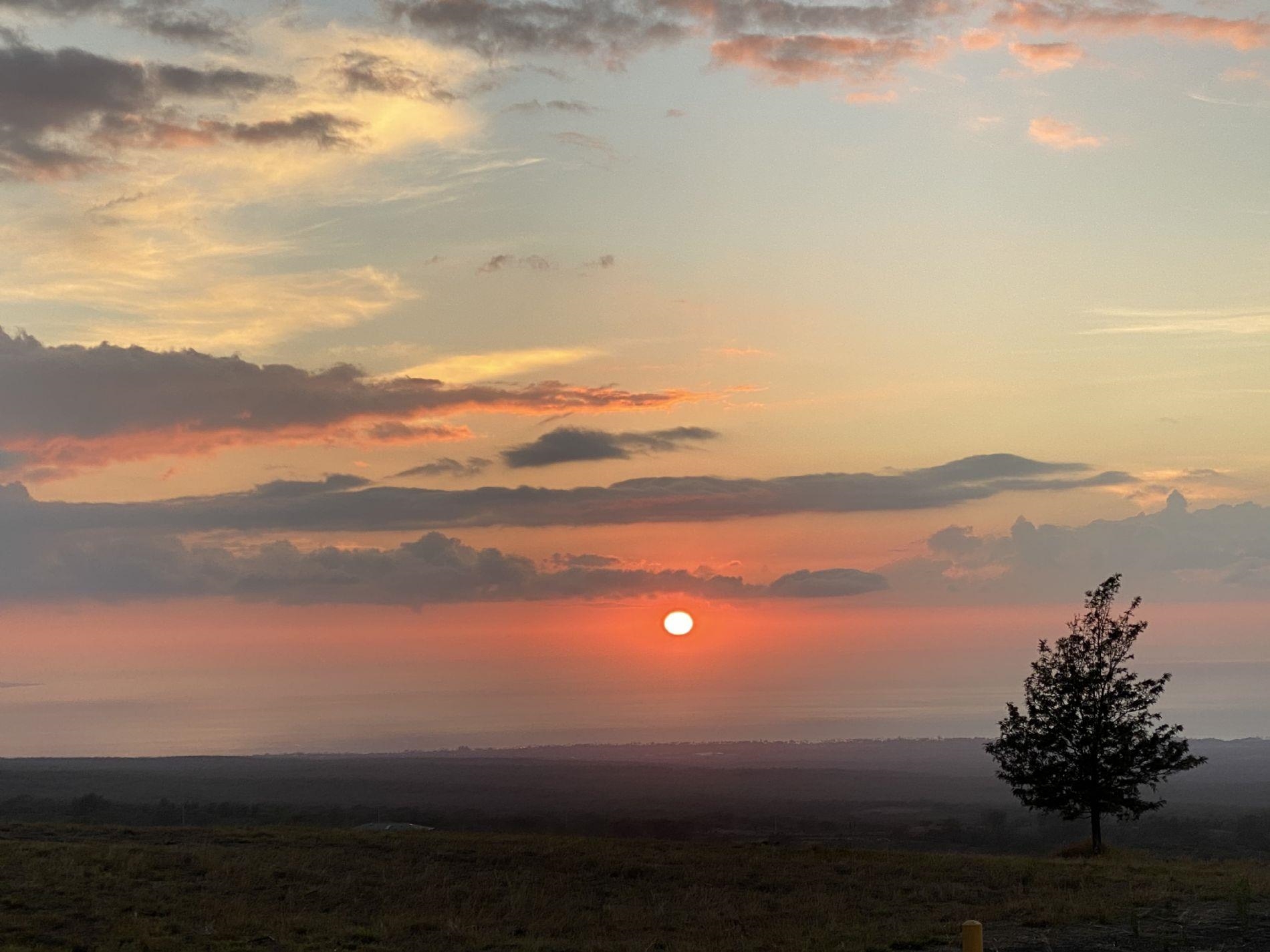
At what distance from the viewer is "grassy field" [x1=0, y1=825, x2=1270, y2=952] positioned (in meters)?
25.0

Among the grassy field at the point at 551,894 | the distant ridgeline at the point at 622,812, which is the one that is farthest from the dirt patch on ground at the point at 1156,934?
the distant ridgeline at the point at 622,812

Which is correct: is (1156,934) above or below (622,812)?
above

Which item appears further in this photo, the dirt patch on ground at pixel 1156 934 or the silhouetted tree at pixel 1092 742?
the silhouetted tree at pixel 1092 742

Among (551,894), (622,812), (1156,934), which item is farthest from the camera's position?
(622,812)

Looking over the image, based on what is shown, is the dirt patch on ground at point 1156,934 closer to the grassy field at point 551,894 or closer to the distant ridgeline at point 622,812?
the grassy field at point 551,894

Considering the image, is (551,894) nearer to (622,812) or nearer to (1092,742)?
(1092,742)

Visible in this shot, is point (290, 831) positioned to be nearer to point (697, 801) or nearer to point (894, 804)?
point (697, 801)

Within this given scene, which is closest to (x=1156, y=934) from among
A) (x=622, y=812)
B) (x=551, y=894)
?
(x=551, y=894)

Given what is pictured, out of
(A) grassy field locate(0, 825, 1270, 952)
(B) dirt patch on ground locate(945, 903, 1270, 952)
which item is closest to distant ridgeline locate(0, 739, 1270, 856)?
(A) grassy field locate(0, 825, 1270, 952)

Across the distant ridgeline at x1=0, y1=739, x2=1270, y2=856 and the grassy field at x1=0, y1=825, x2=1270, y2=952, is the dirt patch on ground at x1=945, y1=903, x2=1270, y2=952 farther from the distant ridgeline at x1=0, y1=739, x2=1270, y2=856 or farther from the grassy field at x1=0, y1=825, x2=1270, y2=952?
the distant ridgeline at x1=0, y1=739, x2=1270, y2=856

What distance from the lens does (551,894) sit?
32188 millimetres

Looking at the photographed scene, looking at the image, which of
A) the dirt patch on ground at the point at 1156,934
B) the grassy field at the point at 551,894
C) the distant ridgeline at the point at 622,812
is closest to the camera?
the dirt patch on ground at the point at 1156,934

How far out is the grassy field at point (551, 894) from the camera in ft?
82.1

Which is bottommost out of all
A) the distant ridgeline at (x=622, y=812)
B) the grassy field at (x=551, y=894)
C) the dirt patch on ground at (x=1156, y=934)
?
the distant ridgeline at (x=622, y=812)
